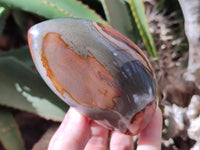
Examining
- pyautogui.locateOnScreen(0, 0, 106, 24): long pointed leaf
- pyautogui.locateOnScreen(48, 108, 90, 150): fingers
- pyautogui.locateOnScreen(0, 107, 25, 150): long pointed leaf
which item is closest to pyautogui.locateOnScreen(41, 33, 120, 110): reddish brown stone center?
pyautogui.locateOnScreen(48, 108, 90, 150): fingers

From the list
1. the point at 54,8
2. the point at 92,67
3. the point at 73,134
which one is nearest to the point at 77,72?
the point at 92,67

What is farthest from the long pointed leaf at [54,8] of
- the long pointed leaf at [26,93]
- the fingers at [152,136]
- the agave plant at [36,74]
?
the fingers at [152,136]

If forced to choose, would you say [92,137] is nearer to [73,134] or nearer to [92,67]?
[73,134]

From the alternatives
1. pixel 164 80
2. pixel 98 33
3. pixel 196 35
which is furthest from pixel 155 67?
pixel 98 33

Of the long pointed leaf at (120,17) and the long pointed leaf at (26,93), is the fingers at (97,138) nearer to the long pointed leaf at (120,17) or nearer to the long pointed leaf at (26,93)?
the long pointed leaf at (26,93)

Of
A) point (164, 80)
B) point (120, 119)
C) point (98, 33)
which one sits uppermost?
point (98, 33)

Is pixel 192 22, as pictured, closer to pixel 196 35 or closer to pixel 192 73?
pixel 196 35
